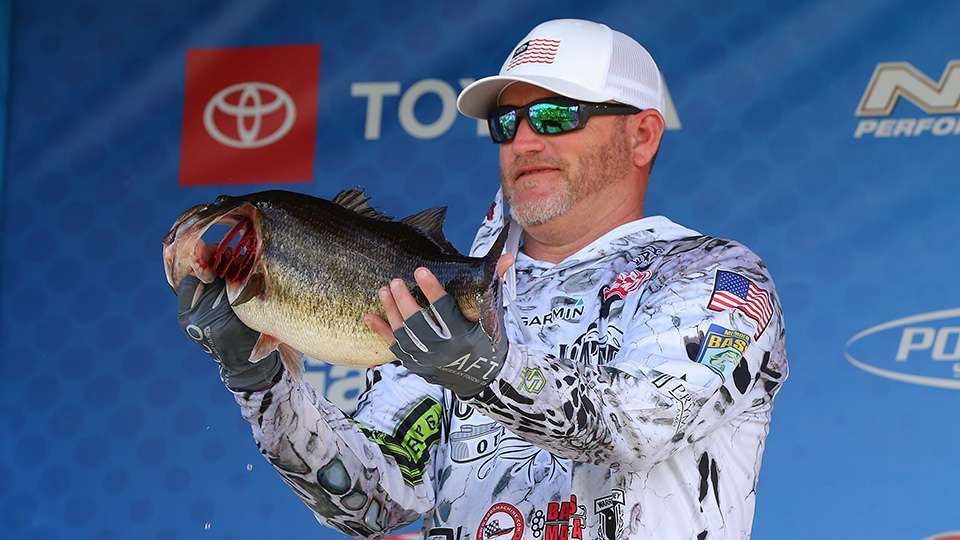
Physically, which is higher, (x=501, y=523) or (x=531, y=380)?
(x=531, y=380)

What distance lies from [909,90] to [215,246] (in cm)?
180

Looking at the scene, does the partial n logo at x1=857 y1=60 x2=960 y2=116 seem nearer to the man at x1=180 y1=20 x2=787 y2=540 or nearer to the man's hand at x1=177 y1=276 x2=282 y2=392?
the man at x1=180 y1=20 x2=787 y2=540

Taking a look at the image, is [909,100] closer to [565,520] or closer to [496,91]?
[496,91]

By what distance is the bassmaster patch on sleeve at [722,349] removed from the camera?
1.90m

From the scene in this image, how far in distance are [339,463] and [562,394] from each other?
22.2 inches

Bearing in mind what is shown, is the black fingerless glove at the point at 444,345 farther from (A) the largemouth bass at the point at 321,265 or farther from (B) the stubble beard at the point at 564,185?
(B) the stubble beard at the point at 564,185

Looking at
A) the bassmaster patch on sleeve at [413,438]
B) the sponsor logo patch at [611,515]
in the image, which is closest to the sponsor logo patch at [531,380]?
the sponsor logo patch at [611,515]

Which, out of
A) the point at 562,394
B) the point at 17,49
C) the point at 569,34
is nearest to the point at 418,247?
the point at 562,394

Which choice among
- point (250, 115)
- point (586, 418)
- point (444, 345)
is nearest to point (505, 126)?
point (586, 418)

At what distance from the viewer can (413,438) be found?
230 centimetres

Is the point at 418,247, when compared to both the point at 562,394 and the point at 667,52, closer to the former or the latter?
the point at 562,394

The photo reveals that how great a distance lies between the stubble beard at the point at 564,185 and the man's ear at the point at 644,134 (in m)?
0.05

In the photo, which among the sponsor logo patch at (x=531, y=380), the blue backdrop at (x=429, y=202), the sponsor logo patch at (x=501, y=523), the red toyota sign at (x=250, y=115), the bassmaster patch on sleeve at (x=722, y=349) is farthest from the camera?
the red toyota sign at (x=250, y=115)

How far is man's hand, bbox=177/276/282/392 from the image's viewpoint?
1783 millimetres
